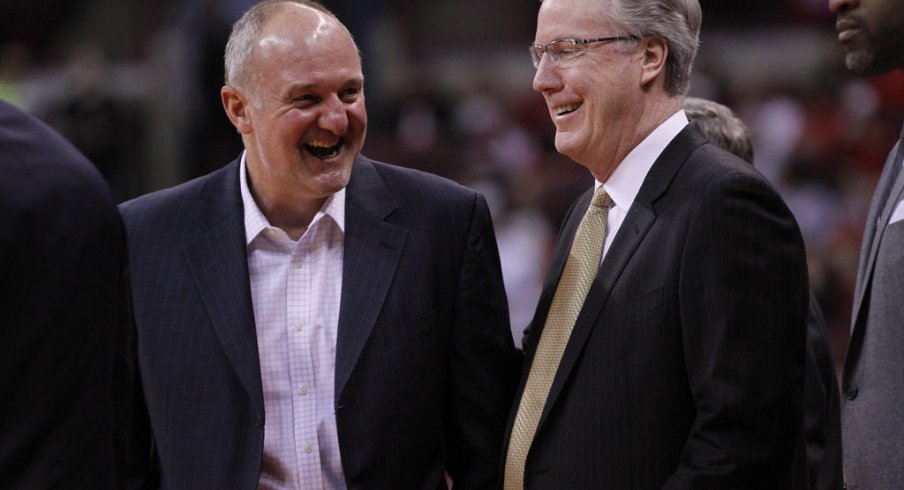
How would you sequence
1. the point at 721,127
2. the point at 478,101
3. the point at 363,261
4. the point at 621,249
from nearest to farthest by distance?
the point at 621,249
the point at 363,261
the point at 721,127
the point at 478,101

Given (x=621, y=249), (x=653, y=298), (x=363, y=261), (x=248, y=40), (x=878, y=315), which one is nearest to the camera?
(x=653, y=298)

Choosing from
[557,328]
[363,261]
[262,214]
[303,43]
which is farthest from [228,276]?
[557,328]

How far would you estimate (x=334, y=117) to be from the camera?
2.67 m

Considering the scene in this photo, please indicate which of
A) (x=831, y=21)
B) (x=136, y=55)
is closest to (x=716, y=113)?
(x=831, y=21)

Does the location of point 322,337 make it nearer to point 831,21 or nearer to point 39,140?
point 39,140

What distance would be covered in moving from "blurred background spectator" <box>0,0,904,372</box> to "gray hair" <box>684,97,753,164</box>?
3.51 metres

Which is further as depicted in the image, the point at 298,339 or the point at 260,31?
the point at 260,31

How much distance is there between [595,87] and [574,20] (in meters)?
0.16

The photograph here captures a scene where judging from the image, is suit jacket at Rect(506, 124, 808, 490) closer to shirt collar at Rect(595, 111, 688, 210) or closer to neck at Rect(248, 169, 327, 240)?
shirt collar at Rect(595, 111, 688, 210)

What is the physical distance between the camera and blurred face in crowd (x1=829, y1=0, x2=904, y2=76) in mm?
2721

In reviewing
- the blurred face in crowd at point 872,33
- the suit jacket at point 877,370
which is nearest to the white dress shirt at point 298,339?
the suit jacket at point 877,370

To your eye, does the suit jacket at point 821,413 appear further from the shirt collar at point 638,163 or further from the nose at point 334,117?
the nose at point 334,117

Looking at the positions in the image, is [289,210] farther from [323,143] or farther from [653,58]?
[653,58]

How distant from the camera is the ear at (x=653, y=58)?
2561 mm
